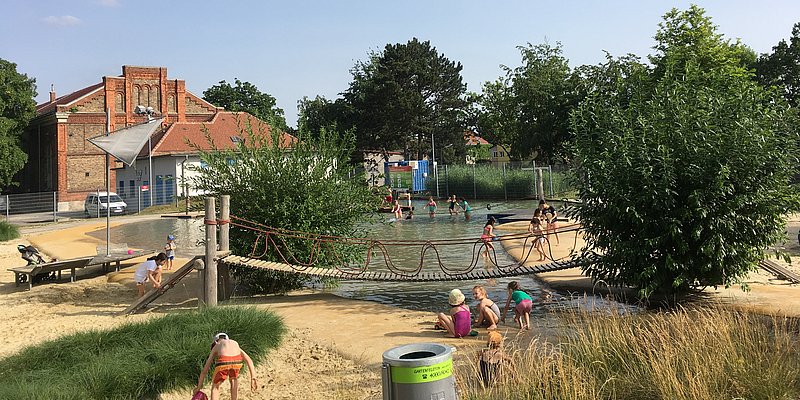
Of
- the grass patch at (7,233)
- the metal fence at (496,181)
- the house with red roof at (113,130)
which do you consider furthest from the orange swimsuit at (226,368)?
the house with red roof at (113,130)

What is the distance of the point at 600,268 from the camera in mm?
11609

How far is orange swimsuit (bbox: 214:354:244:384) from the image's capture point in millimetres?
7391

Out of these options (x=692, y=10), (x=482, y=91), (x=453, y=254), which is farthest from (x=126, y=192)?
(x=692, y=10)

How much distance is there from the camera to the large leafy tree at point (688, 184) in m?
10.5

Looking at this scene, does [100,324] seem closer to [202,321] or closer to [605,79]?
[202,321]

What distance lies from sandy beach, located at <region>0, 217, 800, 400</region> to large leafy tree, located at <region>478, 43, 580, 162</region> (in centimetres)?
3615

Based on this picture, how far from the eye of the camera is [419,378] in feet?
15.7

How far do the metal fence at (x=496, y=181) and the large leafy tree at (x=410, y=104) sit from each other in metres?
13.5

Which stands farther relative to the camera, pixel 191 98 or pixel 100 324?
pixel 191 98

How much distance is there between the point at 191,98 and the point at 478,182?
2750 cm

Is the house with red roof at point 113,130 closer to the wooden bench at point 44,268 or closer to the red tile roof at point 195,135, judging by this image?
the red tile roof at point 195,135

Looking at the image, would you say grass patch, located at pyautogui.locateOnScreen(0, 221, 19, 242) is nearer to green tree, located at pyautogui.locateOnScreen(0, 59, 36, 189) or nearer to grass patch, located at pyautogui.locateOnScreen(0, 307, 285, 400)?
grass patch, located at pyautogui.locateOnScreen(0, 307, 285, 400)

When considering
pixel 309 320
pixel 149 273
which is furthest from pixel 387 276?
pixel 149 273

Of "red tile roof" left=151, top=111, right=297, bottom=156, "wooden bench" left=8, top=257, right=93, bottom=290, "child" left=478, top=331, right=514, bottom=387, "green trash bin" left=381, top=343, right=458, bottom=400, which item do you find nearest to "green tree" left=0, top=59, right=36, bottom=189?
"red tile roof" left=151, top=111, right=297, bottom=156
